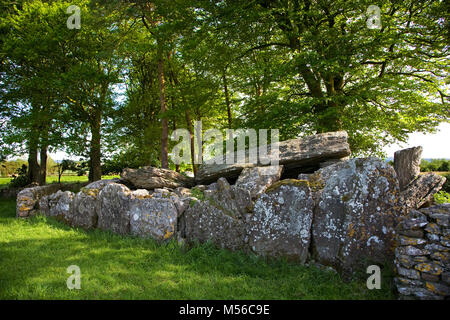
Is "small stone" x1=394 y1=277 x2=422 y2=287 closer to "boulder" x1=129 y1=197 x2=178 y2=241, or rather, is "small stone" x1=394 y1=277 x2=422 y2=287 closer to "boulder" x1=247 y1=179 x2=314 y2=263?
"boulder" x1=247 y1=179 x2=314 y2=263

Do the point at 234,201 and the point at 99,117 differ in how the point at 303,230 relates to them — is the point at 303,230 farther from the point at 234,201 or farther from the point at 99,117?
the point at 99,117

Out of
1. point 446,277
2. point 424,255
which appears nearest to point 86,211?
point 424,255

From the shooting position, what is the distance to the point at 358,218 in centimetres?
520

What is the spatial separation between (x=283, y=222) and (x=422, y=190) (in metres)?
3.34

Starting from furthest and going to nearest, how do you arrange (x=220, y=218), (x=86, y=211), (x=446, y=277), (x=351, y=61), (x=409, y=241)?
(x=351, y=61), (x=86, y=211), (x=220, y=218), (x=409, y=241), (x=446, y=277)

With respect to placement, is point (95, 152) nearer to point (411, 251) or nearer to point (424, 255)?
point (411, 251)

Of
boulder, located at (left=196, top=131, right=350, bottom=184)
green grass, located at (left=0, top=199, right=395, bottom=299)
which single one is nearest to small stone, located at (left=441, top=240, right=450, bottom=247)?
green grass, located at (left=0, top=199, right=395, bottom=299)

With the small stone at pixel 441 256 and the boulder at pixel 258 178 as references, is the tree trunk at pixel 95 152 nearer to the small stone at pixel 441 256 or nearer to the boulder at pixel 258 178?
the boulder at pixel 258 178

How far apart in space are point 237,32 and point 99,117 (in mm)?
10127

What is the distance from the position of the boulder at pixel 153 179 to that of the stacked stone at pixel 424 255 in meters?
8.25

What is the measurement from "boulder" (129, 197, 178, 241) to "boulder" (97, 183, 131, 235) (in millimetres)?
273

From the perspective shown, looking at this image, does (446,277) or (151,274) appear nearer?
(446,277)

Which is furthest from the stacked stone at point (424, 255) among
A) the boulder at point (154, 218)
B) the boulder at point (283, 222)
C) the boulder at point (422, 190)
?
the boulder at point (154, 218)

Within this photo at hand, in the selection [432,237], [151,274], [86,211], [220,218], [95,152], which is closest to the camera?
[432,237]
